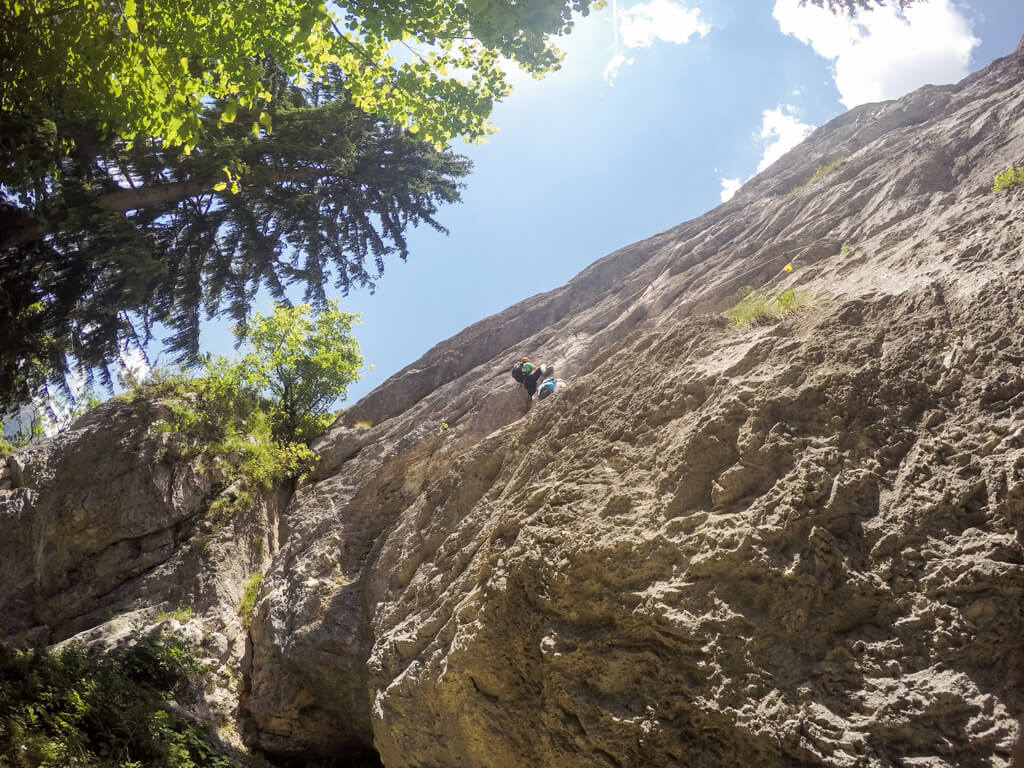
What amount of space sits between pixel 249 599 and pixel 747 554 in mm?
9476

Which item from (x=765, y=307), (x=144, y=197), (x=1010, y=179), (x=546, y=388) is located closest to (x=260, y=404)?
(x=144, y=197)

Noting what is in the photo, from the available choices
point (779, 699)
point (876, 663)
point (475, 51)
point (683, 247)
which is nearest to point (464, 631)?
point (779, 699)

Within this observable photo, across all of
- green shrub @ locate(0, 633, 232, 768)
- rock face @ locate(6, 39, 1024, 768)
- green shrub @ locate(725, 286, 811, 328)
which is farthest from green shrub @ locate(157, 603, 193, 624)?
green shrub @ locate(725, 286, 811, 328)

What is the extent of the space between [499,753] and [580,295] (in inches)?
552

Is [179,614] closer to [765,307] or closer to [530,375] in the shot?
[530,375]

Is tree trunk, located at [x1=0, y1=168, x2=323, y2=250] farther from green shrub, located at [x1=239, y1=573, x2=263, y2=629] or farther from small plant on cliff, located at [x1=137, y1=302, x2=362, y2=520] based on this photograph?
green shrub, located at [x1=239, y1=573, x2=263, y2=629]

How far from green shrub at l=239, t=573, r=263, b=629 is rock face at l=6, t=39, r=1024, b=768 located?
4.95 ft

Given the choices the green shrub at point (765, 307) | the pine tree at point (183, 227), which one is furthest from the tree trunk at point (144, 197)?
the green shrub at point (765, 307)

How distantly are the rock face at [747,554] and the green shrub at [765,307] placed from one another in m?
0.20

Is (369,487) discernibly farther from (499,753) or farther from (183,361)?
(499,753)

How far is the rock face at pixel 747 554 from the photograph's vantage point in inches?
111

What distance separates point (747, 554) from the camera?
11.5 feet

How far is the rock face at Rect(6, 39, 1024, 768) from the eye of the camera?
2.83 m

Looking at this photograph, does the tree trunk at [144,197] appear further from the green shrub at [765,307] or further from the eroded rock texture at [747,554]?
the green shrub at [765,307]
